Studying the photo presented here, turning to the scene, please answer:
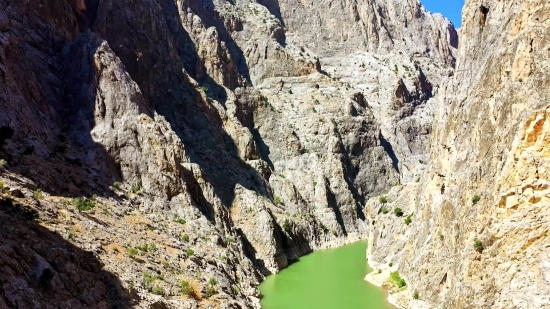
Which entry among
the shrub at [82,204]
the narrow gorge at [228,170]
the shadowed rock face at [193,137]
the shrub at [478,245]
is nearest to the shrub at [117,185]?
the shadowed rock face at [193,137]

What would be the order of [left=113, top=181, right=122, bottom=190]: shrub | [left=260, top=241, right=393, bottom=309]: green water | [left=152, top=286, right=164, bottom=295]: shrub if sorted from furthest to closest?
[left=113, top=181, right=122, bottom=190]: shrub → [left=260, top=241, right=393, bottom=309]: green water → [left=152, top=286, right=164, bottom=295]: shrub

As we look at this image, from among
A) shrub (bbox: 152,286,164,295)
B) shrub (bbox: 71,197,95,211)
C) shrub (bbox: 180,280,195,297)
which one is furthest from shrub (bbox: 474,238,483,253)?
shrub (bbox: 71,197,95,211)

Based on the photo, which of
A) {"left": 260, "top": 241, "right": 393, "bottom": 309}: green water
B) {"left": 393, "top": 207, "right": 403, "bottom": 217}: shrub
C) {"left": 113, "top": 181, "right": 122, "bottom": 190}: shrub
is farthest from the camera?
{"left": 393, "top": 207, "right": 403, "bottom": 217}: shrub

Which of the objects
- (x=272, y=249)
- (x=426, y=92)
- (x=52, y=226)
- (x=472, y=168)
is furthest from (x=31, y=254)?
(x=426, y=92)

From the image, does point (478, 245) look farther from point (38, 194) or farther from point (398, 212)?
point (38, 194)

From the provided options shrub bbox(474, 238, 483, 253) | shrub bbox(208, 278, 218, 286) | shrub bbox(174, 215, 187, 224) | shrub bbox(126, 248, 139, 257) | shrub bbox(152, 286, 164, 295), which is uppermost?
shrub bbox(174, 215, 187, 224)

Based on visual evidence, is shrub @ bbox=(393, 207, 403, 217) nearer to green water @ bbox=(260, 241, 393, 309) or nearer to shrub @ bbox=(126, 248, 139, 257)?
green water @ bbox=(260, 241, 393, 309)
